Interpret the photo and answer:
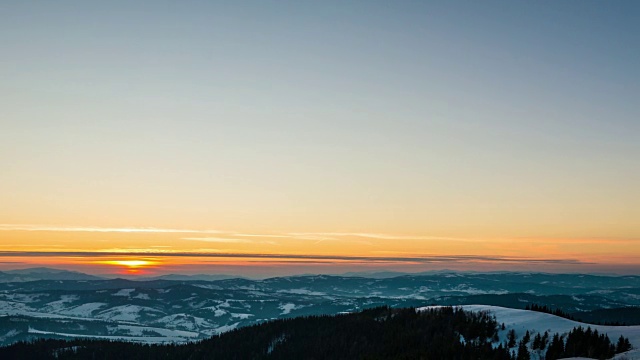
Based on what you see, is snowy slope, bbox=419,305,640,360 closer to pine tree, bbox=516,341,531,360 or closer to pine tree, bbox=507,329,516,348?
pine tree, bbox=507,329,516,348

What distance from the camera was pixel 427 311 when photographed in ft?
628

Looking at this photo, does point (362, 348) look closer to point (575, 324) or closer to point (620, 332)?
point (575, 324)

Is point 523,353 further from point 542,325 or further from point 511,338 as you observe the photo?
point 542,325

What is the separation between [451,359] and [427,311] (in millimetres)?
65854

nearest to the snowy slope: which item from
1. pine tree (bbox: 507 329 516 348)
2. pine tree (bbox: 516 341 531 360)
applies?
pine tree (bbox: 507 329 516 348)

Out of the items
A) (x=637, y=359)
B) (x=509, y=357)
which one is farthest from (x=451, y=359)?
(x=637, y=359)

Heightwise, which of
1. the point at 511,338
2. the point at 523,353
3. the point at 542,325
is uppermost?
the point at 542,325

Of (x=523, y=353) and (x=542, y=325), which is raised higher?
(x=542, y=325)

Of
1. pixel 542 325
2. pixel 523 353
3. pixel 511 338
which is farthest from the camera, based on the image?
pixel 542 325

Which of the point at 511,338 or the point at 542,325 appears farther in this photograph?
the point at 542,325

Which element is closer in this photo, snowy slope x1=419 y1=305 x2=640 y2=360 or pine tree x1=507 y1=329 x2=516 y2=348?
snowy slope x1=419 y1=305 x2=640 y2=360

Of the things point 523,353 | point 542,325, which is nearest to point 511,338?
point 542,325

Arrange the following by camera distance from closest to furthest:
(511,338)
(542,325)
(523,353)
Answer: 1. (523,353)
2. (511,338)
3. (542,325)

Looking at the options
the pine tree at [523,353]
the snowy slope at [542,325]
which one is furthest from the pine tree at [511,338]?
the pine tree at [523,353]
